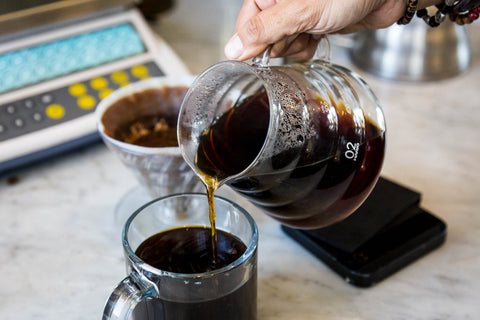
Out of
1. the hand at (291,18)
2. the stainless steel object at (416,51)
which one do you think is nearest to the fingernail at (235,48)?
the hand at (291,18)

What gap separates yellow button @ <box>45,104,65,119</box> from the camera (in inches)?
33.5

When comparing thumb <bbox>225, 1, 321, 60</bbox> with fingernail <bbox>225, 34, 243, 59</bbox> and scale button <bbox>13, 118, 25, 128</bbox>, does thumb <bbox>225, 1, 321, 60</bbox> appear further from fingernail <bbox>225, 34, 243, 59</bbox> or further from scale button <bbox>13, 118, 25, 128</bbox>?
scale button <bbox>13, 118, 25, 128</bbox>

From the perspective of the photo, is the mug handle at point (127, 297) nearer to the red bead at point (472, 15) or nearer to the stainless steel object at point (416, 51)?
the red bead at point (472, 15)

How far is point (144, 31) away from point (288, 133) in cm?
55

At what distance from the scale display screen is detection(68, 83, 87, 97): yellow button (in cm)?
3

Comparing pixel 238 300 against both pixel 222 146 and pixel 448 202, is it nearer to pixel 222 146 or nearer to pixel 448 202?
pixel 222 146

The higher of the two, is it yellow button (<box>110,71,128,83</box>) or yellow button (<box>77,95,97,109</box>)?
yellow button (<box>110,71,128,83</box>)

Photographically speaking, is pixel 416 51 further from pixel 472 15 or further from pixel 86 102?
pixel 86 102

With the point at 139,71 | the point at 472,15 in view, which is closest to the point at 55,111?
the point at 139,71

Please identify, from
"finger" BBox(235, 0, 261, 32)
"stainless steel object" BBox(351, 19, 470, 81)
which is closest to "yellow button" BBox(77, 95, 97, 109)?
"finger" BBox(235, 0, 261, 32)

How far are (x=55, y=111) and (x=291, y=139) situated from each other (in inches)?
18.5

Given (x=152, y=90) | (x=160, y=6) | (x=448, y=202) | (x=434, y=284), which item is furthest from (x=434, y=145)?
(x=160, y=6)

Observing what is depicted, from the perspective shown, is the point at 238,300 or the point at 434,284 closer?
the point at 238,300

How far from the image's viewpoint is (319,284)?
0.67 m
